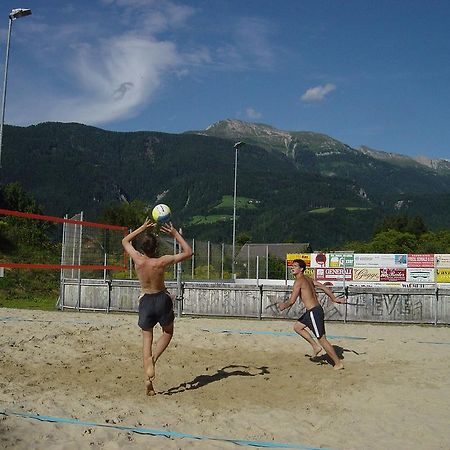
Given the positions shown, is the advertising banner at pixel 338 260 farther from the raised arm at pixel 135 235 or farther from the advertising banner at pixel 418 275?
the raised arm at pixel 135 235

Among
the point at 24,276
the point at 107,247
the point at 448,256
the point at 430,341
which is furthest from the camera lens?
the point at 448,256

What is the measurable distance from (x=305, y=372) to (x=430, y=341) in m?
4.66

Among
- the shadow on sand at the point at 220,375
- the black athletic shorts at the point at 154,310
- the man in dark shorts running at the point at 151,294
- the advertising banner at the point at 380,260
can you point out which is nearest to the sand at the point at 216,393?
the shadow on sand at the point at 220,375

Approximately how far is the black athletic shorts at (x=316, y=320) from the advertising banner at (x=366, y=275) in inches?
807

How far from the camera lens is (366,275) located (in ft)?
94.0

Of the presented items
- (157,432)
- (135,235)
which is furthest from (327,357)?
(157,432)

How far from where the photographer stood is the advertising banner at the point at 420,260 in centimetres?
2791

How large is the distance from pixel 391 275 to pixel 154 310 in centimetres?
2367

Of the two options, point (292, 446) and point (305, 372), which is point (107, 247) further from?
point (292, 446)

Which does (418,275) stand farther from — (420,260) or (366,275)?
(366,275)

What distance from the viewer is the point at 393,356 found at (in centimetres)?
→ 953

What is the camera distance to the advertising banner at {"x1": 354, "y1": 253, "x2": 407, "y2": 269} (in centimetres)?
2844

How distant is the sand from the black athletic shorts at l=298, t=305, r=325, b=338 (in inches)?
18.6

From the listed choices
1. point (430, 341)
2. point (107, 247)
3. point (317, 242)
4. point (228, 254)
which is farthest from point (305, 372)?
point (317, 242)
